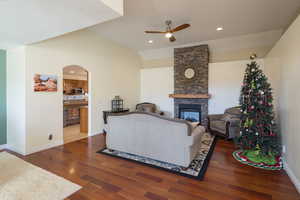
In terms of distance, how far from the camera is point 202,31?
4.81 meters

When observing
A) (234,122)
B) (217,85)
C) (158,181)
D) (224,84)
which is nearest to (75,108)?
(158,181)

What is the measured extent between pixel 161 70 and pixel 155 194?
5593 mm

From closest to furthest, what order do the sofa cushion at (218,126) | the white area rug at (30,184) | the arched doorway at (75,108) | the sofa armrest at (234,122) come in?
the white area rug at (30,184), the sofa armrest at (234,122), the sofa cushion at (218,126), the arched doorway at (75,108)

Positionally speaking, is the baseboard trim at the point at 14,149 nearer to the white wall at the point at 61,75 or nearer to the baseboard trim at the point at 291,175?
the white wall at the point at 61,75

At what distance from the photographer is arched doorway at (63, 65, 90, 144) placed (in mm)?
5008

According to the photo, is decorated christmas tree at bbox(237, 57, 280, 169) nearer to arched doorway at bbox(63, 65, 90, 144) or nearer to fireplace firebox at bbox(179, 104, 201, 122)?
fireplace firebox at bbox(179, 104, 201, 122)

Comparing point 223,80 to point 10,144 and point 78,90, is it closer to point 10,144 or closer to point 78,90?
point 10,144

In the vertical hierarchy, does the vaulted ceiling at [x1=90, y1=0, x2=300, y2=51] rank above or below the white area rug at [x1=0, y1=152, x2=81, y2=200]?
above

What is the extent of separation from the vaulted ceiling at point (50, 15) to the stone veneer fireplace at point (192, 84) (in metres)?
4.54

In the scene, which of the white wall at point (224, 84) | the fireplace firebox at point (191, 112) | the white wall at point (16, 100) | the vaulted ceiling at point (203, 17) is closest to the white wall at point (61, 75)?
the white wall at point (16, 100)

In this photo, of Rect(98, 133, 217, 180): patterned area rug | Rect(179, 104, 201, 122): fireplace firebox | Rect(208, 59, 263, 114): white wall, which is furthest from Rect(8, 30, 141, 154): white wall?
Rect(208, 59, 263, 114): white wall

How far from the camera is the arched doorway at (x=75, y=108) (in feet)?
16.4

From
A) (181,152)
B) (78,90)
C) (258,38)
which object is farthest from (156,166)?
(78,90)

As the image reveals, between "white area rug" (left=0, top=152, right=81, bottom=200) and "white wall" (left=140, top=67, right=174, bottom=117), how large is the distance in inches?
200
